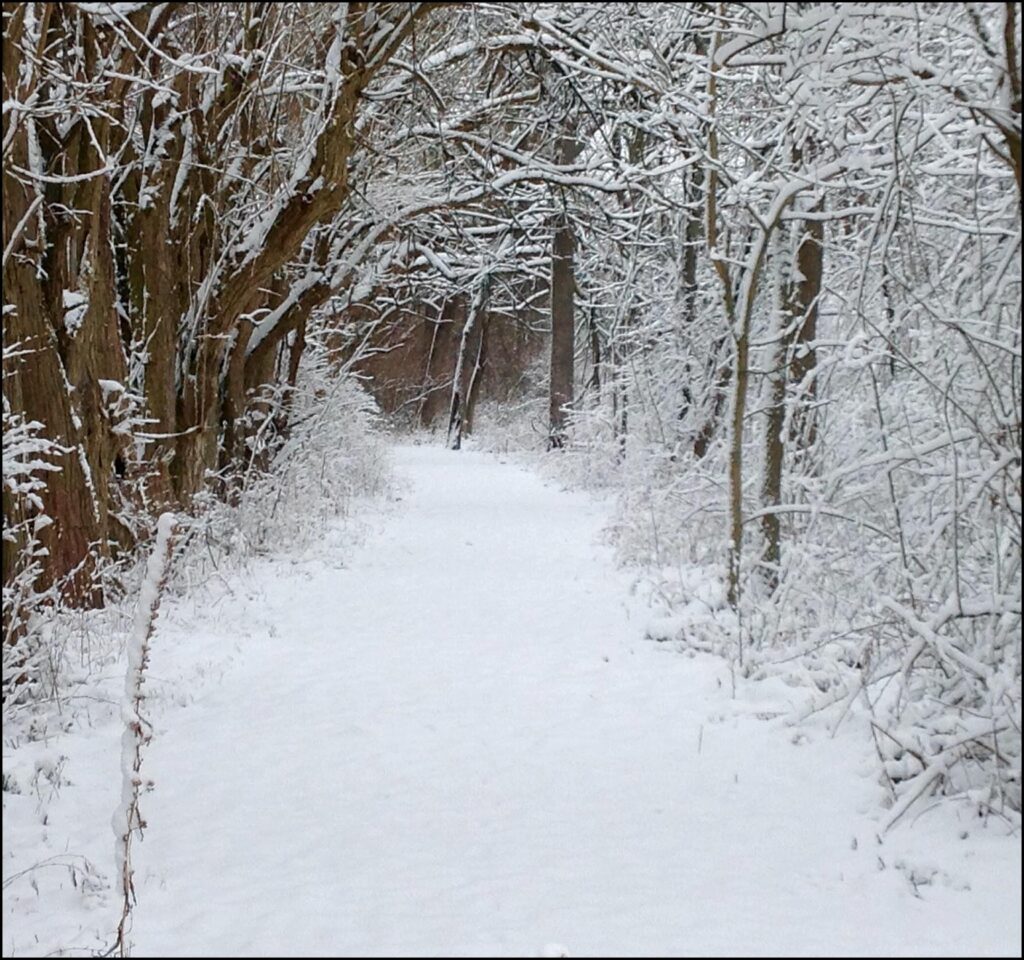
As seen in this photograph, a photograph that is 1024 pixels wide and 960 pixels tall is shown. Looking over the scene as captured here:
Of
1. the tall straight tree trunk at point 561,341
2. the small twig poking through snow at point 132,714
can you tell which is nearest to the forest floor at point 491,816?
the small twig poking through snow at point 132,714

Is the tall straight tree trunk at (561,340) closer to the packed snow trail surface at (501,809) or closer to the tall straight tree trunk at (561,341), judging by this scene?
the tall straight tree trunk at (561,341)

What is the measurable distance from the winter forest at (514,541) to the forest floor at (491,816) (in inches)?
0.8

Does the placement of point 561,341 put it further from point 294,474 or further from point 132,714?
point 132,714

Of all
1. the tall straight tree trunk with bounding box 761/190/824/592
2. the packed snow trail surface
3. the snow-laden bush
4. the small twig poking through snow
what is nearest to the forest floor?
the packed snow trail surface

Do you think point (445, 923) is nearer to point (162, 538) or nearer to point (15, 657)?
point (162, 538)

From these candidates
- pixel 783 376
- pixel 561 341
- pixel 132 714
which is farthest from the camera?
pixel 561 341

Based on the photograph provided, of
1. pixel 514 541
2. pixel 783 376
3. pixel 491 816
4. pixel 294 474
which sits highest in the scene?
pixel 783 376

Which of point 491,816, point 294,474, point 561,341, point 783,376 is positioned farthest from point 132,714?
point 561,341

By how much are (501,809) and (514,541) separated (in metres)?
6.50

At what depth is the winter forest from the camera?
9.67 ft

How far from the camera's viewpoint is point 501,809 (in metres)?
3.52

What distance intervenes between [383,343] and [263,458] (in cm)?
1397

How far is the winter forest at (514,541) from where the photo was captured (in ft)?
9.67

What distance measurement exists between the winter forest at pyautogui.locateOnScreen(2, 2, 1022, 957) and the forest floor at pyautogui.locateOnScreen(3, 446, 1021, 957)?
0.07 ft
